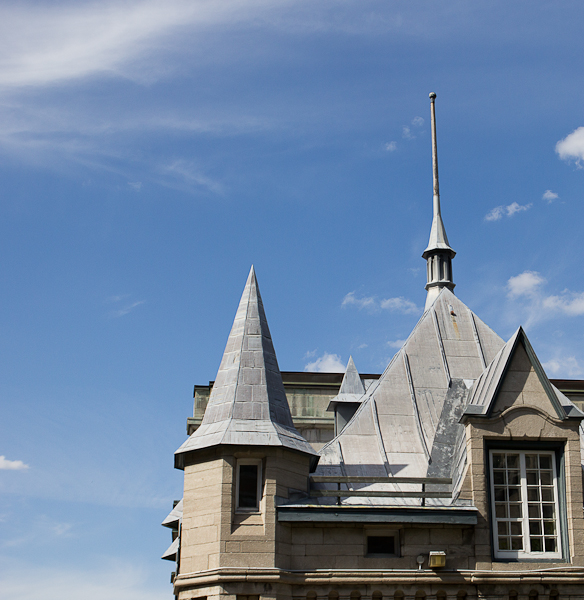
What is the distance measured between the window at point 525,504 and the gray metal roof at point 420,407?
1394mm

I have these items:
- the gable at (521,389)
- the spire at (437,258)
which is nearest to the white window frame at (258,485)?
the gable at (521,389)

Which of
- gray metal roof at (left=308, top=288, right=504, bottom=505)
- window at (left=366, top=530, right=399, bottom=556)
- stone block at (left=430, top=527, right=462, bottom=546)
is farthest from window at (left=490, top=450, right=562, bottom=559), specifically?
window at (left=366, top=530, right=399, bottom=556)

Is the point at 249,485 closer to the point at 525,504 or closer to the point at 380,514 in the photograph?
the point at 380,514

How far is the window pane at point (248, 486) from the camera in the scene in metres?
20.2

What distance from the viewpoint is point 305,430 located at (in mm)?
42750

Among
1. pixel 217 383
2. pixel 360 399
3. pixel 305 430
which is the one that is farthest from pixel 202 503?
pixel 305 430

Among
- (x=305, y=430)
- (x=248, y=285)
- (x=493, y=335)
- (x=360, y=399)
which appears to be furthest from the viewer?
(x=305, y=430)

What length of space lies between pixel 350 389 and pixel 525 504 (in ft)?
37.5

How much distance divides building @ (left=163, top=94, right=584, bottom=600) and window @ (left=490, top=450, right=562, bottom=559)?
3cm

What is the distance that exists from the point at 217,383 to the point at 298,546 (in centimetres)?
463

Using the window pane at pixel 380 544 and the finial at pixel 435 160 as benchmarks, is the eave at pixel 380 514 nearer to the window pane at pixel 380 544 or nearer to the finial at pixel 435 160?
the window pane at pixel 380 544

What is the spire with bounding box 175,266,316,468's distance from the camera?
20.5 metres

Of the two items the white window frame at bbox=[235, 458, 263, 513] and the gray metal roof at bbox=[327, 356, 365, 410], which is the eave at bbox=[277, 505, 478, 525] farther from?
the gray metal roof at bbox=[327, 356, 365, 410]

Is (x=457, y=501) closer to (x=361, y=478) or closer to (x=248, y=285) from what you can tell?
(x=361, y=478)
